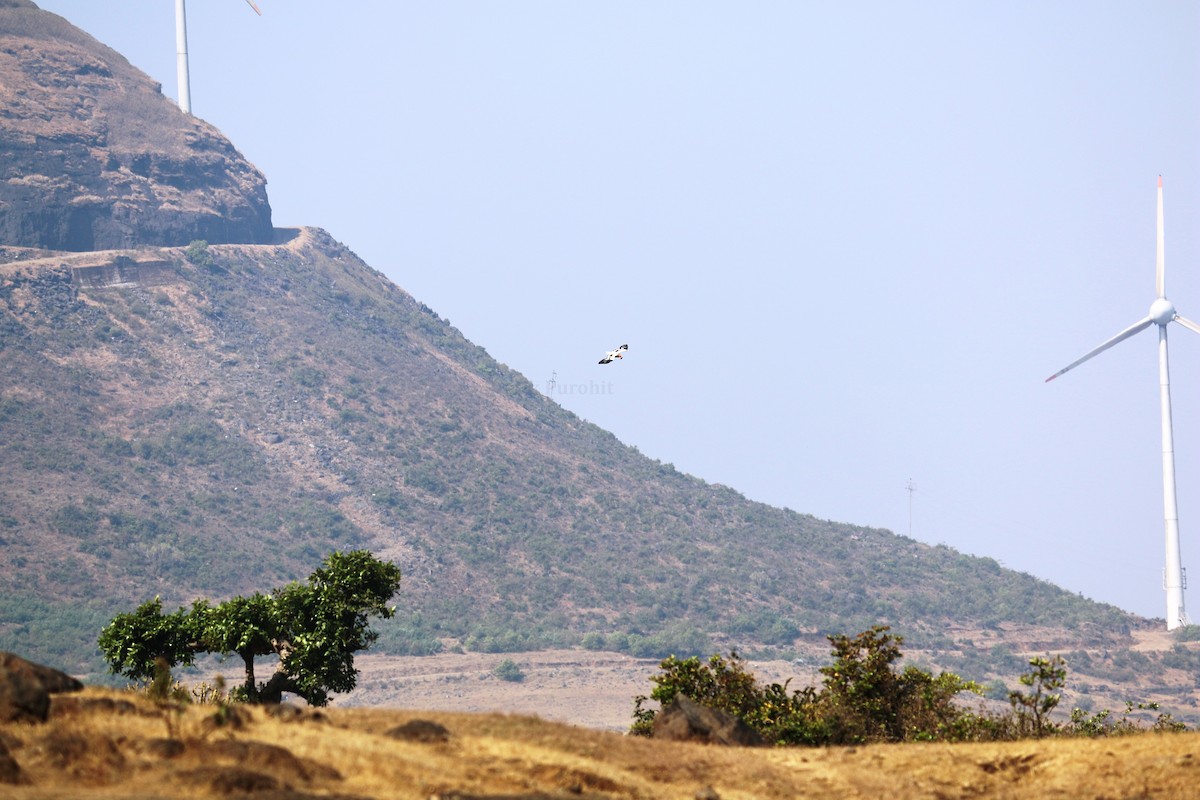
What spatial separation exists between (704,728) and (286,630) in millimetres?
24728

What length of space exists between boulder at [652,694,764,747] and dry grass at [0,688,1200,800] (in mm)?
2777

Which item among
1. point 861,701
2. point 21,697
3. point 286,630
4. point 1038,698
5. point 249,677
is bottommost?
point 861,701

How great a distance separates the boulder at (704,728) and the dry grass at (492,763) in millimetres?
2777

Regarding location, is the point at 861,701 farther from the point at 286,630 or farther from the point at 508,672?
the point at 508,672

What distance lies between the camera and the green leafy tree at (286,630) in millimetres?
60656

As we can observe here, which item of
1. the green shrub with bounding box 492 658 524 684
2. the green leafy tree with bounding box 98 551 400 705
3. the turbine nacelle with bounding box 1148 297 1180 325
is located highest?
the turbine nacelle with bounding box 1148 297 1180 325

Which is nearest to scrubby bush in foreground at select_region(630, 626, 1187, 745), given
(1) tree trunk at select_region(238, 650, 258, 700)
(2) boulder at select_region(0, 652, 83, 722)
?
(1) tree trunk at select_region(238, 650, 258, 700)

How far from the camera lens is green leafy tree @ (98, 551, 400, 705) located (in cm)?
6066

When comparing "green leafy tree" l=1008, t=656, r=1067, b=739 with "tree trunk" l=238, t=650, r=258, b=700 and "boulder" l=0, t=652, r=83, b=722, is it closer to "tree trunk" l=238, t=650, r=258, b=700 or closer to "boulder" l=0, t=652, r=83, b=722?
"tree trunk" l=238, t=650, r=258, b=700

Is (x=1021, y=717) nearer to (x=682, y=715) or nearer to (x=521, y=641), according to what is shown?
(x=682, y=715)

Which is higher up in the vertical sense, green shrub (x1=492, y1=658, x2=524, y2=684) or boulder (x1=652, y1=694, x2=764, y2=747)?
boulder (x1=652, y1=694, x2=764, y2=747)

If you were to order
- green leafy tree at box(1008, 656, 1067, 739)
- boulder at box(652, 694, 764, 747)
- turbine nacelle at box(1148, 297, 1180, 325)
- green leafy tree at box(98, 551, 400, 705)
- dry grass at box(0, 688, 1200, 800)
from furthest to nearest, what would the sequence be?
turbine nacelle at box(1148, 297, 1180, 325) → green leafy tree at box(98, 551, 400, 705) → green leafy tree at box(1008, 656, 1067, 739) → boulder at box(652, 694, 764, 747) → dry grass at box(0, 688, 1200, 800)

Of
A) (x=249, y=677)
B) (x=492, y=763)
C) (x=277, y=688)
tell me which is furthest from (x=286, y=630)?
(x=492, y=763)

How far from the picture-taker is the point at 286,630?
62.8 metres
